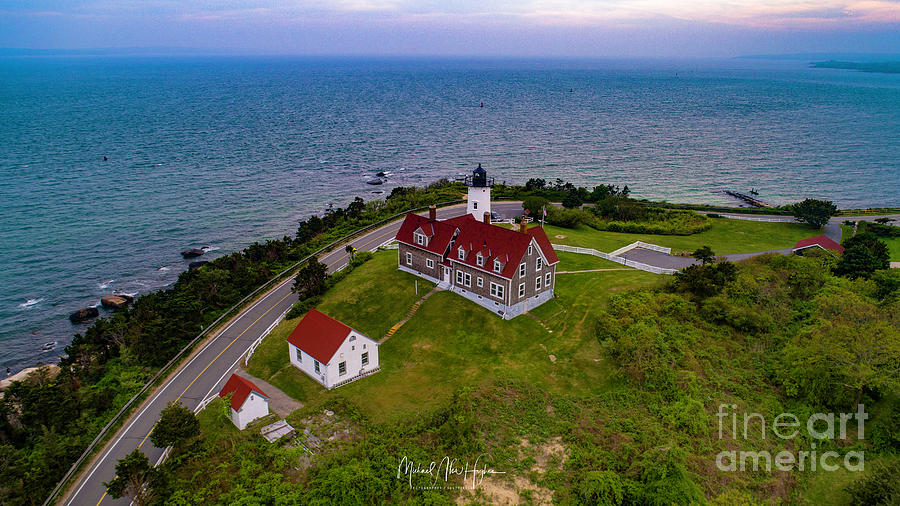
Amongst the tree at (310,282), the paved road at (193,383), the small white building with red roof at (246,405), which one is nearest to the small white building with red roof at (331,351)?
the small white building with red roof at (246,405)

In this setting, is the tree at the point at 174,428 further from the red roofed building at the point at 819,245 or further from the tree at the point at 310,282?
the red roofed building at the point at 819,245

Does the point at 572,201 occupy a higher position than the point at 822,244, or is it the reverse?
the point at 822,244

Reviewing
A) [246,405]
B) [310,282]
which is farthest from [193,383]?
[310,282]

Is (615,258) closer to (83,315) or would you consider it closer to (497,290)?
(497,290)

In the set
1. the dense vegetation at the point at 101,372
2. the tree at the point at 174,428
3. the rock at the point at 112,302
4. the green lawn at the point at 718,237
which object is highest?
the green lawn at the point at 718,237

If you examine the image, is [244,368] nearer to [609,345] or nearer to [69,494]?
[69,494]

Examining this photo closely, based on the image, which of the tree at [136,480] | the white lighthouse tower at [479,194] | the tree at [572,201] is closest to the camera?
the tree at [136,480]

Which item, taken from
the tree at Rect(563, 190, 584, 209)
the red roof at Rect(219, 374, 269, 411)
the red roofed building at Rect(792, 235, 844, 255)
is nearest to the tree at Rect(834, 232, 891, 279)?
the red roofed building at Rect(792, 235, 844, 255)
